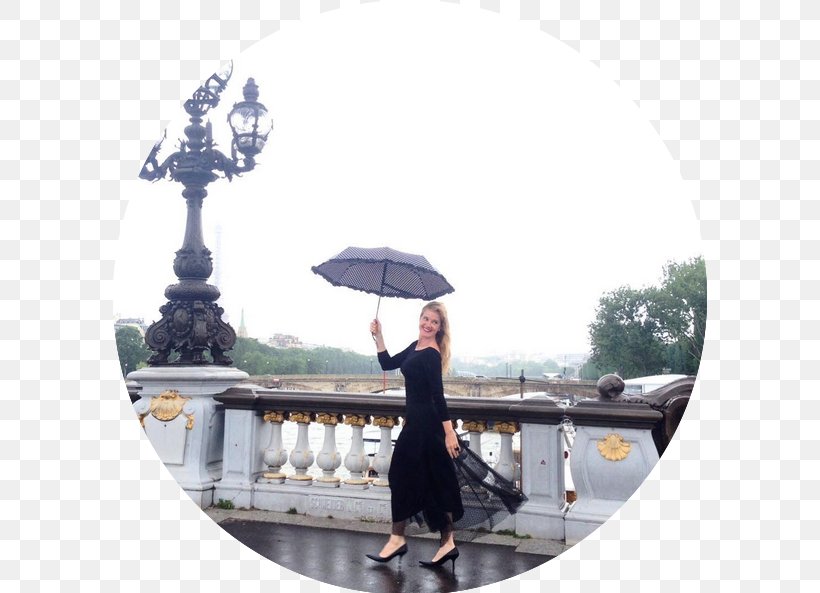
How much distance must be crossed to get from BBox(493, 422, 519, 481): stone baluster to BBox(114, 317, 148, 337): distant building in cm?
288

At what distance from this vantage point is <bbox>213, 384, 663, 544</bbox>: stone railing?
13.5 ft

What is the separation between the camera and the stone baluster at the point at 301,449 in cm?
500

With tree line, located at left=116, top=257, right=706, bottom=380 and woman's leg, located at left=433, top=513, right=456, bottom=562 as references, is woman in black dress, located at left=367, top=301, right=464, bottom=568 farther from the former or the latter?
tree line, located at left=116, top=257, right=706, bottom=380

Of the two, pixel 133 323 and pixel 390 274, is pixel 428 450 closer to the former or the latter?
pixel 390 274

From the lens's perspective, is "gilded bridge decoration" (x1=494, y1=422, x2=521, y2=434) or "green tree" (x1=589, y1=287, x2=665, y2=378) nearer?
"green tree" (x1=589, y1=287, x2=665, y2=378)

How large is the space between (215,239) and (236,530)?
2.29 metres

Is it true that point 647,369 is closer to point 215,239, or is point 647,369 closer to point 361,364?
point 361,364

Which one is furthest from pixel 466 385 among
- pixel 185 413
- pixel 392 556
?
pixel 185 413

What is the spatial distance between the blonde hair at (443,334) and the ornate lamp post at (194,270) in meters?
2.11

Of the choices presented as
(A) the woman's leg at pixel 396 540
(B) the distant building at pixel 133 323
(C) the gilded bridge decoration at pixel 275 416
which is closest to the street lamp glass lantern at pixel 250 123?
(B) the distant building at pixel 133 323

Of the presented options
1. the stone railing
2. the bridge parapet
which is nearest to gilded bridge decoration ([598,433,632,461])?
the stone railing

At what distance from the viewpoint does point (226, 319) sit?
5289 mm

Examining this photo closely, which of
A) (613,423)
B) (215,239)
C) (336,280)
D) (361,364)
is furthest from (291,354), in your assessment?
(613,423)

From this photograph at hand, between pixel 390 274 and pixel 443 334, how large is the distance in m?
0.48
